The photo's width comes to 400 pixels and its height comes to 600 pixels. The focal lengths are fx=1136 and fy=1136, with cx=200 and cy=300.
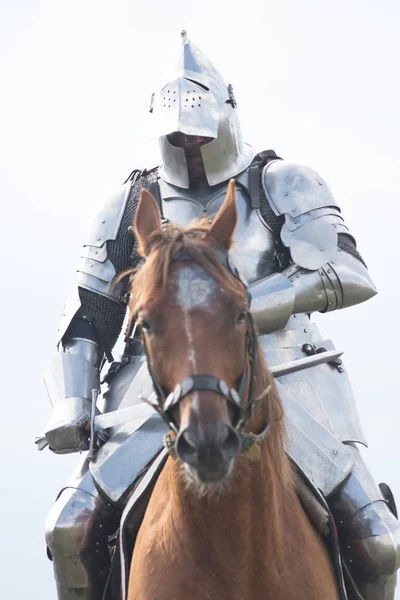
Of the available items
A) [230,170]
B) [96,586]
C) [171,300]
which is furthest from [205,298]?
[230,170]

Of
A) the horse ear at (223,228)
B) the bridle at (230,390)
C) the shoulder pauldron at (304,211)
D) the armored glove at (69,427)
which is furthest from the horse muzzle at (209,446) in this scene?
the shoulder pauldron at (304,211)

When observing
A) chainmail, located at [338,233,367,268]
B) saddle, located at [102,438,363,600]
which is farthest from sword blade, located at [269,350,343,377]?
chainmail, located at [338,233,367,268]

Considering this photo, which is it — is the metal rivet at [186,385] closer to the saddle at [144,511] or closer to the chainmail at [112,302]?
the saddle at [144,511]

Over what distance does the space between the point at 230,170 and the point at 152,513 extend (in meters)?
3.61

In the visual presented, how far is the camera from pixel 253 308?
765cm

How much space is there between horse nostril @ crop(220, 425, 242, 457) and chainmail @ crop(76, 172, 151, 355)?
3.88 m

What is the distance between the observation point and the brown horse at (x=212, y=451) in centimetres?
533

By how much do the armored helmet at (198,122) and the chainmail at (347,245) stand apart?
1021 millimetres

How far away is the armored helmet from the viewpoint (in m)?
9.23

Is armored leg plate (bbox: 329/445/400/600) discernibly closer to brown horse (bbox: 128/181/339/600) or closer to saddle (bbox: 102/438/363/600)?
saddle (bbox: 102/438/363/600)

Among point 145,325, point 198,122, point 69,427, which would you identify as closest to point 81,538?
point 69,427

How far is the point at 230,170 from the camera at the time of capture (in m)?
9.30

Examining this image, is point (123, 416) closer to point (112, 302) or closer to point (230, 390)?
point (112, 302)

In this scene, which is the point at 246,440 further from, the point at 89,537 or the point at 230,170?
the point at 230,170
